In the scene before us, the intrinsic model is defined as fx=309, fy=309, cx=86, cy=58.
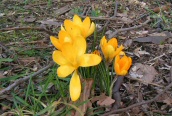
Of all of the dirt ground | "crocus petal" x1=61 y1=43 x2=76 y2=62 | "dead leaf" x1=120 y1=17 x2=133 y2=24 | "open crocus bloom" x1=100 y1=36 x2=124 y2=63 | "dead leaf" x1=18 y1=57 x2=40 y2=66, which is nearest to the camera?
"crocus petal" x1=61 y1=43 x2=76 y2=62

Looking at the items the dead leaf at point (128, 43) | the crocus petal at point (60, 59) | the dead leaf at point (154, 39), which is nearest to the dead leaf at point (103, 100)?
the crocus petal at point (60, 59)

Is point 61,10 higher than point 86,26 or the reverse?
the reverse

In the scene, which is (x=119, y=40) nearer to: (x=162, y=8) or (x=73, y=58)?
(x=162, y=8)

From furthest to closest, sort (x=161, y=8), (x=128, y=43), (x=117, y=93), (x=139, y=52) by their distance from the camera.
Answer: (x=161, y=8) < (x=128, y=43) < (x=139, y=52) < (x=117, y=93)


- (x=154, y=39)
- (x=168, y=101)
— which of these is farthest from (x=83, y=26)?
(x=154, y=39)

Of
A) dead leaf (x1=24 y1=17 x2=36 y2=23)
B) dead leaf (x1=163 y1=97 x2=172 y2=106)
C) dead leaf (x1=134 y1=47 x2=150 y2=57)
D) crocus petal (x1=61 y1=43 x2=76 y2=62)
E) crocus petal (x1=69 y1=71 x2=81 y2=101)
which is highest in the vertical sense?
crocus petal (x1=61 y1=43 x2=76 y2=62)

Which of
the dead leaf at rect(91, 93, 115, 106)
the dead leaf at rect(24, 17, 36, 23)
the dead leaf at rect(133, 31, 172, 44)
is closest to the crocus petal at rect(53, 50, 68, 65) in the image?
Answer: the dead leaf at rect(91, 93, 115, 106)

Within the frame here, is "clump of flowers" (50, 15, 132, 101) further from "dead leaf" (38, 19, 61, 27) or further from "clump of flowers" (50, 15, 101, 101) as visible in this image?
"dead leaf" (38, 19, 61, 27)

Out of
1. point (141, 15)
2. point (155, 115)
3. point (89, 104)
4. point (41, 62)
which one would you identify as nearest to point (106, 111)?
point (89, 104)
